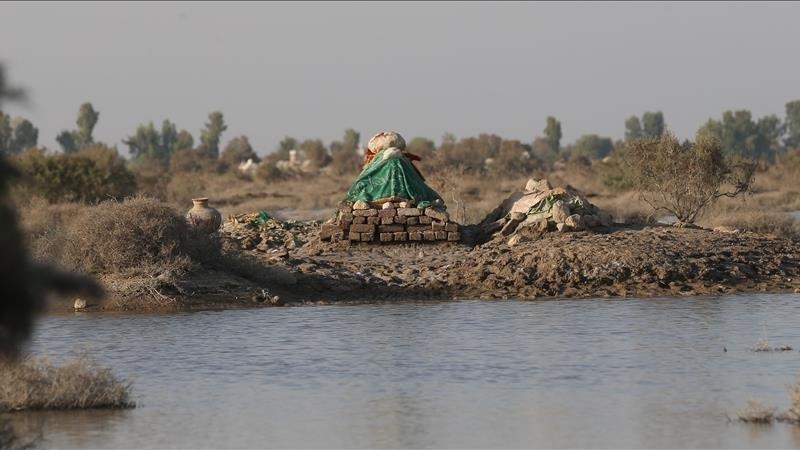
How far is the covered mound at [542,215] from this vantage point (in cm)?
2469

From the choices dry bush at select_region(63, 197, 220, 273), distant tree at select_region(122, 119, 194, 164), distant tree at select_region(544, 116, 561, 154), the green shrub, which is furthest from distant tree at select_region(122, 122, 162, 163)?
dry bush at select_region(63, 197, 220, 273)

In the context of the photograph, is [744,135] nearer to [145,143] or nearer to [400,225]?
[145,143]

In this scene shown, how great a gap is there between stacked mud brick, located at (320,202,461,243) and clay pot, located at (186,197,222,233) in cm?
231

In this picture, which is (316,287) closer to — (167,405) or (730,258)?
(730,258)

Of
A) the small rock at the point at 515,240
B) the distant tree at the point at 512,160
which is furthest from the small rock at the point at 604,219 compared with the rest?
the distant tree at the point at 512,160

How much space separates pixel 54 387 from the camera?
42.2 feet

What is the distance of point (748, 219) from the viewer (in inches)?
1209

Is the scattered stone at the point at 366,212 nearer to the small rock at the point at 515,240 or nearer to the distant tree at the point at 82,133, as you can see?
the small rock at the point at 515,240

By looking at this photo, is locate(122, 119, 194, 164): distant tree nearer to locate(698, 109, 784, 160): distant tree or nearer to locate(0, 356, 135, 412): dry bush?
locate(698, 109, 784, 160): distant tree

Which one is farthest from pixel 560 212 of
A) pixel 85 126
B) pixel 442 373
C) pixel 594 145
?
pixel 594 145

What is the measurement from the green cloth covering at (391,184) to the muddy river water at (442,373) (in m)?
3.64

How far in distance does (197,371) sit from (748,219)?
1759cm

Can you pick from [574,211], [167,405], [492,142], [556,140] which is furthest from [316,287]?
[556,140]

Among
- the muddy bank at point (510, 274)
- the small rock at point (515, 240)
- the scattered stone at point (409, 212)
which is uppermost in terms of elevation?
the scattered stone at point (409, 212)
